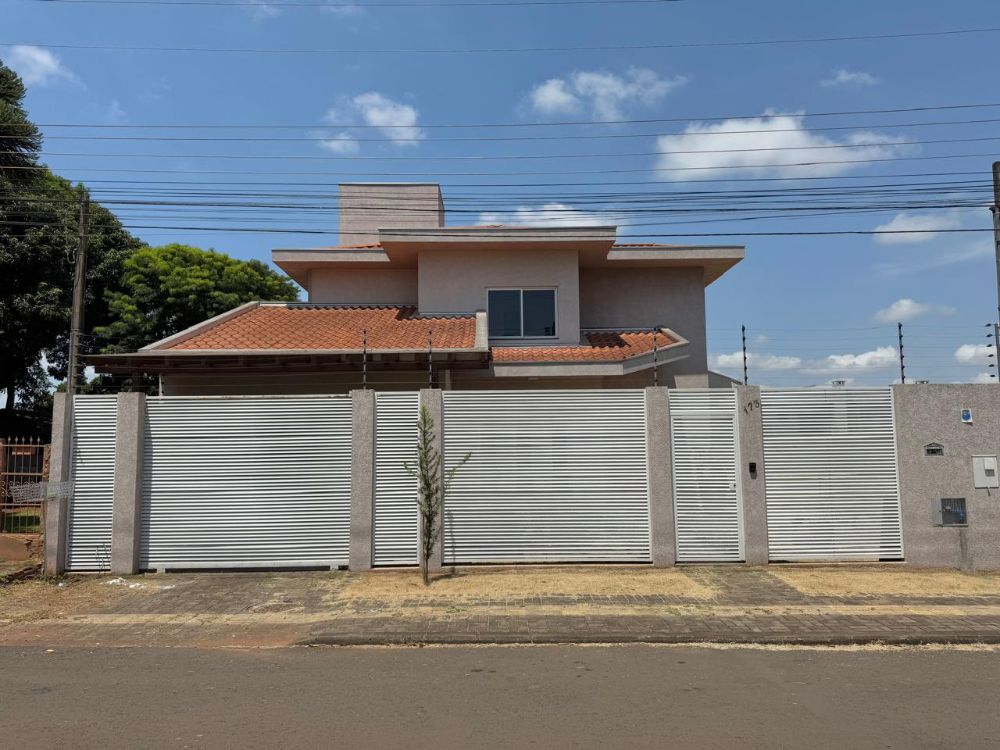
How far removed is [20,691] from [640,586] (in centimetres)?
638

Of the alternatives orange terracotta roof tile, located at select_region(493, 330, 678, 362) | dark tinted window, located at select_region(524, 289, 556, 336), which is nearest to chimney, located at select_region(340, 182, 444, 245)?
dark tinted window, located at select_region(524, 289, 556, 336)

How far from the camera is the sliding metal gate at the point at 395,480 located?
9211mm

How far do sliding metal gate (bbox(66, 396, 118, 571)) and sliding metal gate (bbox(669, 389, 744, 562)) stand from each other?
806cm

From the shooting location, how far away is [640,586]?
8.23 metres

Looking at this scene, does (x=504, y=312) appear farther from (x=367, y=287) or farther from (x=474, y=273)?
(x=367, y=287)

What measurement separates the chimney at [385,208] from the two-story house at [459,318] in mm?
53

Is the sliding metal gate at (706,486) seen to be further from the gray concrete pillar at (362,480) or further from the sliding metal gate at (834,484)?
the gray concrete pillar at (362,480)

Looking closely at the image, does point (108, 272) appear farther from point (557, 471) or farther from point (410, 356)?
point (557, 471)

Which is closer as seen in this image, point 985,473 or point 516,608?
point 516,608

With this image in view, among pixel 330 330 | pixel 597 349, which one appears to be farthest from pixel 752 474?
pixel 330 330

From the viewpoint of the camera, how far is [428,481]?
871 centimetres

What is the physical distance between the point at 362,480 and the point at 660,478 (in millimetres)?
4252

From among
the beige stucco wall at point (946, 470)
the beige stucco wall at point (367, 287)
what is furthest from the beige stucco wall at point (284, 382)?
the beige stucco wall at point (946, 470)

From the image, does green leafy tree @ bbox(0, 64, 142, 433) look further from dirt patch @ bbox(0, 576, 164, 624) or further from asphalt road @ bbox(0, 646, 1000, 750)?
asphalt road @ bbox(0, 646, 1000, 750)
